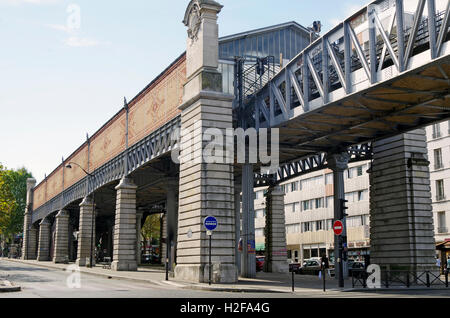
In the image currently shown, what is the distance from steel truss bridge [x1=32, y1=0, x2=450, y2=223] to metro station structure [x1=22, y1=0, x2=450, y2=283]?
72mm

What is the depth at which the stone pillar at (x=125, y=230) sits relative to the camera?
46969mm

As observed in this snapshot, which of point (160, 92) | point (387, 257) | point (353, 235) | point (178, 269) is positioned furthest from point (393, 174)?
point (353, 235)

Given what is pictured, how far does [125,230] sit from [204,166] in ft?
66.1

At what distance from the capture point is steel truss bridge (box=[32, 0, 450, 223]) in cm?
2172

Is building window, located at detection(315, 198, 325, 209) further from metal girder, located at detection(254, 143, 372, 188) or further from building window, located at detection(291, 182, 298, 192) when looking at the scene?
metal girder, located at detection(254, 143, 372, 188)

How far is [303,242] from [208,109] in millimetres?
50818

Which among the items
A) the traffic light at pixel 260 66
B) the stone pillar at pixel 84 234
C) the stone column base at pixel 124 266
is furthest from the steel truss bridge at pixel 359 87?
the stone pillar at pixel 84 234

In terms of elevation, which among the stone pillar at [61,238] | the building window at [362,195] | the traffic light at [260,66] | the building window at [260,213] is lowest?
the stone pillar at [61,238]

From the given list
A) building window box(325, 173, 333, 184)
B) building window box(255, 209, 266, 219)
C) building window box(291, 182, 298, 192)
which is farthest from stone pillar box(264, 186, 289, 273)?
building window box(255, 209, 266, 219)

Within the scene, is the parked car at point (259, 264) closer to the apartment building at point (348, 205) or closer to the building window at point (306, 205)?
the apartment building at point (348, 205)

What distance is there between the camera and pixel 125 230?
47.6 meters

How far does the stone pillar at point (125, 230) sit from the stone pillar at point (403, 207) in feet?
Result: 72.4

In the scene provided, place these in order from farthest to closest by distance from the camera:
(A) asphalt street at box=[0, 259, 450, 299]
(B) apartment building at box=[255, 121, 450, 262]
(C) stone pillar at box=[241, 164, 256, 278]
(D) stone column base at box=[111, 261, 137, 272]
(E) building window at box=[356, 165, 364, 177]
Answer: (E) building window at box=[356, 165, 364, 177] < (B) apartment building at box=[255, 121, 450, 262] < (D) stone column base at box=[111, 261, 137, 272] < (C) stone pillar at box=[241, 164, 256, 278] < (A) asphalt street at box=[0, 259, 450, 299]

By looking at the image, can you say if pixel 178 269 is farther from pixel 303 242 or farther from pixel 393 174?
pixel 303 242
